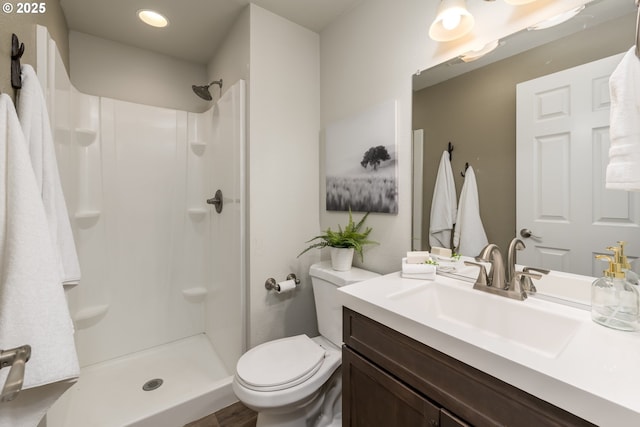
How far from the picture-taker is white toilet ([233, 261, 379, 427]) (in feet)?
3.68

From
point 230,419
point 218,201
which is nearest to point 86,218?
point 218,201

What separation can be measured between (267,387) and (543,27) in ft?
5.47

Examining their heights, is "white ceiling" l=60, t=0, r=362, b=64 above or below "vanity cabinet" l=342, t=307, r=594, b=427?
above

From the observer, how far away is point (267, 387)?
3.66 feet

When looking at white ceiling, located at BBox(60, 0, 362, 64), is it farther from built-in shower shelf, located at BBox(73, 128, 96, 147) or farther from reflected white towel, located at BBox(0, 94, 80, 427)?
reflected white towel, located at BBox(0, 94, 80, 427)

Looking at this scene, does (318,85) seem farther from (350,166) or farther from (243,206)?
(243,206)

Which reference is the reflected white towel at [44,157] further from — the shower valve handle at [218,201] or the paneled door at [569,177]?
the paneled door at [569,177]

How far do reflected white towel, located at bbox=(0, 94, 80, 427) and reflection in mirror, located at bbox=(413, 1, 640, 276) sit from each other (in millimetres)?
1299

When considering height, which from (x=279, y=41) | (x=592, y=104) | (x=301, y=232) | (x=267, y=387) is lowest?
(x=267, y=387)

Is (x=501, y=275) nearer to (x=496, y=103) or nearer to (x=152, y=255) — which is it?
(x=496, y=103)

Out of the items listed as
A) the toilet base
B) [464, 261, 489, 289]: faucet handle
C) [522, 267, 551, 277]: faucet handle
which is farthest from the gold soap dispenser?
the toilet base

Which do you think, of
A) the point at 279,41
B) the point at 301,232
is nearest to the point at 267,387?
the point at 301,232

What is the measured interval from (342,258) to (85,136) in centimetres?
184

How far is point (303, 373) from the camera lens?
118 cm
